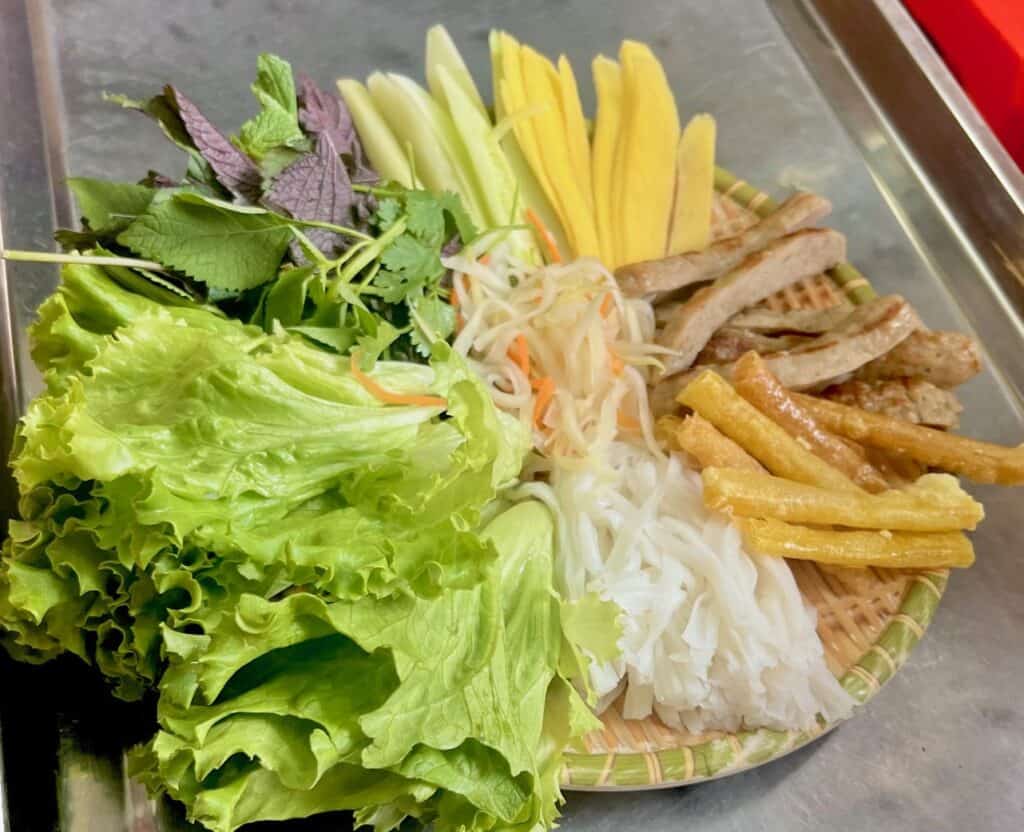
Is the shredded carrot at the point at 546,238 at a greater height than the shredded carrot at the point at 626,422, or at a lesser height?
greater

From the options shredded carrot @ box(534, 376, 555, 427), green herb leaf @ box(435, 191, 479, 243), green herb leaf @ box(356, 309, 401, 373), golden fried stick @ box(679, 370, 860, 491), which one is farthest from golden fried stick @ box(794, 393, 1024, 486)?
green herb leaf @ box(356, 309, 401, 373)

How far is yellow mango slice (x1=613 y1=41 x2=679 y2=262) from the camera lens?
6.79 ft

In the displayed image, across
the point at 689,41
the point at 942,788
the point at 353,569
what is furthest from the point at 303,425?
the point at 689,41

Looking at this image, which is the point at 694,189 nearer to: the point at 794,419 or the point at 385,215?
the point at 794,419

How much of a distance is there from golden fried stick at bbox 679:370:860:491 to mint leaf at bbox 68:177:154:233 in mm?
1005

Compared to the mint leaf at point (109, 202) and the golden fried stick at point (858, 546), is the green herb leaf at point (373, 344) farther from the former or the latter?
the golden fried stick at point (858, 546)

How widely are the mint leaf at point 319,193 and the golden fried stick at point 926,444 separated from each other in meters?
0.93

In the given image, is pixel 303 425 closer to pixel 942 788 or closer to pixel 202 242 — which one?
pixel 202 242

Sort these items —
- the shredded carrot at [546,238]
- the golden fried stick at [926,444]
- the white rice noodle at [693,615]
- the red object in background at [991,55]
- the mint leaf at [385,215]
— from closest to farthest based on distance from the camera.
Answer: the white rice noodle at [693,615] < the mint leaf at [385,215] < the golden fried stick at [926,444] < the shredded carrot at [546,238] < the red object in background at [991,55]

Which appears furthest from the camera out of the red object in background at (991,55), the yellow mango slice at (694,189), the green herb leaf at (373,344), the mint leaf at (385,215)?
the red object in background at (991,55)

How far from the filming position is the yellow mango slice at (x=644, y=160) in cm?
207

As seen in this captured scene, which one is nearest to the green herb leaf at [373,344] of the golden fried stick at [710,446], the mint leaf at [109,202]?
the mint leaf at [109,202]

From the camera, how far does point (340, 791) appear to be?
3.76 feet

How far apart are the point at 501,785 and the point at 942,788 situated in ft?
3.11
